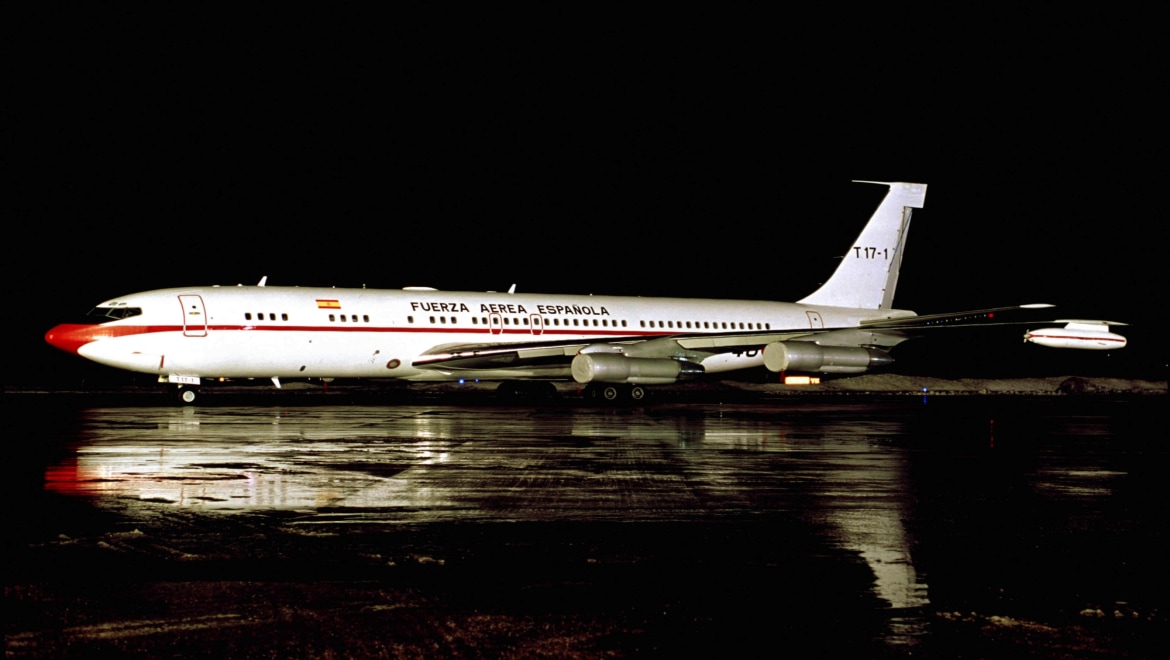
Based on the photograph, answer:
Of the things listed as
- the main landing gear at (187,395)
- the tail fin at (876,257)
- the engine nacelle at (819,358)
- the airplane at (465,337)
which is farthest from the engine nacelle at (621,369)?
the tail fin at (876,257)

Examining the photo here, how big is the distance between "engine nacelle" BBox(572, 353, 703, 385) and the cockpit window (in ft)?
41.3

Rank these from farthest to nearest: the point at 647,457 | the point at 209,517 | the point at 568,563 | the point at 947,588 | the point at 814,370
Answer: the point at 814,370 < the point at 647,457 < the point at 209,517 < the point at 568,563 < the point at 947,588

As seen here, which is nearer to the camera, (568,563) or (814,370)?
(568,563)

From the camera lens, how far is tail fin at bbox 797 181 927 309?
45.9 metres

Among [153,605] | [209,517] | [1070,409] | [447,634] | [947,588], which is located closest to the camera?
[447,634]

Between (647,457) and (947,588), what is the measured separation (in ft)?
31.5

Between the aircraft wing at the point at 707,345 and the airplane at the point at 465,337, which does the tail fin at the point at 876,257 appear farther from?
the aircraft wing at the point at 707,345

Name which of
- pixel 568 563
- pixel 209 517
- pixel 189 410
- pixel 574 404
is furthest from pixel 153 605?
→ pixel 574 404

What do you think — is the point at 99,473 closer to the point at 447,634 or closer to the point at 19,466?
the point at 19,466

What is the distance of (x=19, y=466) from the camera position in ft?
49.1

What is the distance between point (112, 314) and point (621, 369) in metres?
14.5

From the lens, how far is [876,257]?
46.4m

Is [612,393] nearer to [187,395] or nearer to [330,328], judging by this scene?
[330,328]

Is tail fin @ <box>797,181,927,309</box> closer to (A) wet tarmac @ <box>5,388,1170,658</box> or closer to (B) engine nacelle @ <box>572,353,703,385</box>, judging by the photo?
(B) engine nacelle @ <box>572,353,703,385</box>
